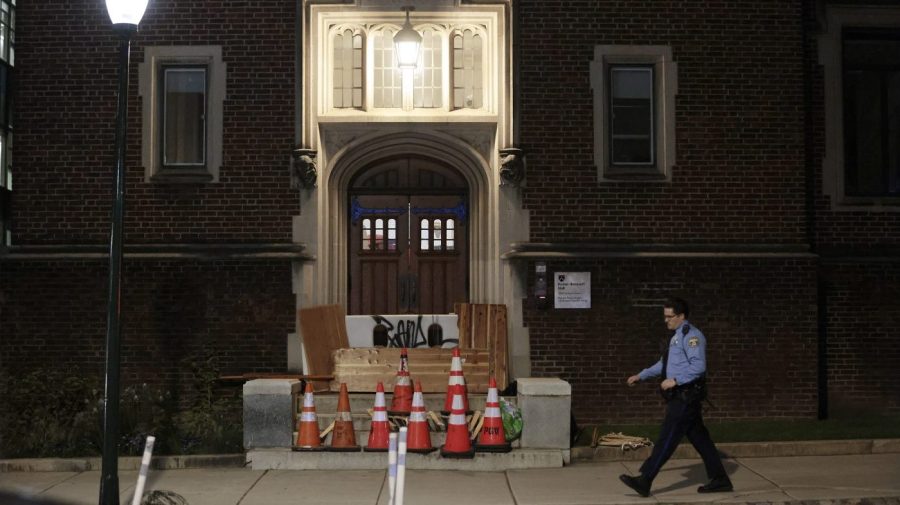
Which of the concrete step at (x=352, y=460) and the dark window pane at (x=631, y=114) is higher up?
the dark window pane at (x=631, y=114)

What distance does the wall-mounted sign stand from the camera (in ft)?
47.1

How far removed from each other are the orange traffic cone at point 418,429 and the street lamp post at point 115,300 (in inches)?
134

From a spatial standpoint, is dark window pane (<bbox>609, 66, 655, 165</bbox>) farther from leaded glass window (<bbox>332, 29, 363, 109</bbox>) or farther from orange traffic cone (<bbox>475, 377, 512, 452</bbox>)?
orange traffic cone (<bbox>475, 377, 512, 452</bbox>)

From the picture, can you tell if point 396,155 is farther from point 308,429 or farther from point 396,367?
point 308,429

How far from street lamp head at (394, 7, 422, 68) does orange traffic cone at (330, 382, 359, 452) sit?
180 inches

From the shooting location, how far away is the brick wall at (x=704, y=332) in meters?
14.4

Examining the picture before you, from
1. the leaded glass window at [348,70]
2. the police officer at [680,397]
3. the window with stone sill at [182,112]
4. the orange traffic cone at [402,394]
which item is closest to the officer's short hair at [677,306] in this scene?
the police officer at [680,397]

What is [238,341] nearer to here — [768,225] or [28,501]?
[28,501]

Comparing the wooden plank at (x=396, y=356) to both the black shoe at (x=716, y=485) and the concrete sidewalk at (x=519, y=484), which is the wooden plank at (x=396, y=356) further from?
the black shoe at (x=716, y=485)

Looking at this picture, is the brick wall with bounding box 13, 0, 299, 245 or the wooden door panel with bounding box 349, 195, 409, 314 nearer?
the brick wall with bounding box 13, 0, 299, 245

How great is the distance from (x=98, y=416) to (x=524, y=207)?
584cm

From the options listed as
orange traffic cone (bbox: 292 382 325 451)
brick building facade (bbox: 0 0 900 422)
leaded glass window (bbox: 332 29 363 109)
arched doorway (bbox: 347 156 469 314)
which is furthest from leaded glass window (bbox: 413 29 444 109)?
orange traffic cone (bbox: 292 382 325 451)

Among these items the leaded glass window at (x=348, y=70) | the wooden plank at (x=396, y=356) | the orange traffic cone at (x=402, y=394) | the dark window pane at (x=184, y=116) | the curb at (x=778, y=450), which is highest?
the leaded glass window at (x=348, y=70)

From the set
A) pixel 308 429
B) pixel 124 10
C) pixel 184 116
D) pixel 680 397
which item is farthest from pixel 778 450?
pixel 184 116
